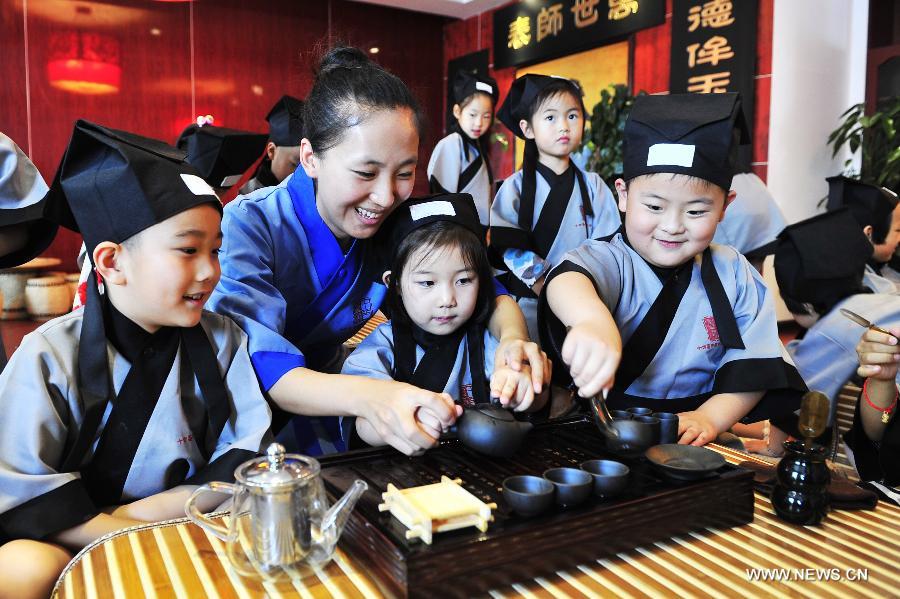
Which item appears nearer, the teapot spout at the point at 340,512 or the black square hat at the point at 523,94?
the teapot spout at the point at 340,512

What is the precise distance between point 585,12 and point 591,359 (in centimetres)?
627

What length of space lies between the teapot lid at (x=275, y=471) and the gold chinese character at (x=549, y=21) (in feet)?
22.7

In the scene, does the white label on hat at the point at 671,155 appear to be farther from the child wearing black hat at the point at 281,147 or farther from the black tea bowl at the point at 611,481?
the child wearing black hat at the point at 281,147

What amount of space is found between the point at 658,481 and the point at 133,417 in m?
0.94

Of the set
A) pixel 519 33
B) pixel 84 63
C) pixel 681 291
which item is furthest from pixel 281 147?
pixel 519 33

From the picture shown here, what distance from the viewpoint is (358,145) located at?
5.31ft

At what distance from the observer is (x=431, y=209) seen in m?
1.78

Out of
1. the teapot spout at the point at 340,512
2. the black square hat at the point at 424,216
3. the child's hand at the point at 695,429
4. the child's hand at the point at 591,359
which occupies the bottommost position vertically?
the child's hand at the point at 695,429

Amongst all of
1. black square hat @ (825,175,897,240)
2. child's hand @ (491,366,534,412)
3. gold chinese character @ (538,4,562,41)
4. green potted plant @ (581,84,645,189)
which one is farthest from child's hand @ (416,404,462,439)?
gold chinese character @ (538,4,562,41)

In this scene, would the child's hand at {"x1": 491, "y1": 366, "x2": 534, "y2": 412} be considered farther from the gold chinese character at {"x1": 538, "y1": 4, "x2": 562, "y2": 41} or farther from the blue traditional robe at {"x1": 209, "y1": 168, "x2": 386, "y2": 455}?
the gold chinese character at {"x1": 538, "y1": 4, "x2": 562, "y2": 41}

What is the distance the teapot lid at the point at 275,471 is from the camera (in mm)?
858

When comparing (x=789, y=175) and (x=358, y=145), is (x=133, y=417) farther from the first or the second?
(x=789, y=175)

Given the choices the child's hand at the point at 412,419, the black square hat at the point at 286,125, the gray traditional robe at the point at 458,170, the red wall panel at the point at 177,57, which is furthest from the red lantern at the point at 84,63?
the child's hand at the point at 412,419

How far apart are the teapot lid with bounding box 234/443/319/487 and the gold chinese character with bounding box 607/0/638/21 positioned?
6.25 m
